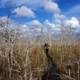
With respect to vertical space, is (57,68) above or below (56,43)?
below

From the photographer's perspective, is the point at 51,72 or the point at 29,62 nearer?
the point at 29,62

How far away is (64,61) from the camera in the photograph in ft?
24.3

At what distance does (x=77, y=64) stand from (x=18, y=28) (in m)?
1.56

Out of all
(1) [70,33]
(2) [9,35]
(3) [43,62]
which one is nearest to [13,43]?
(2) [9,35]

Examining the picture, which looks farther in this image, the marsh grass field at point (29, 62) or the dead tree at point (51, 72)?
the dead tree at point (51, 72)

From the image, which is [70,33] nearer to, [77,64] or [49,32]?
[49,32]

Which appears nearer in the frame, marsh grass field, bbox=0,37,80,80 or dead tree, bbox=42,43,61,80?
marsh grass field, bbox=0,37,80,80

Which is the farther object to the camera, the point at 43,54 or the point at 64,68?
the point at 43,54

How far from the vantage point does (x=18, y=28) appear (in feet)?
24.1

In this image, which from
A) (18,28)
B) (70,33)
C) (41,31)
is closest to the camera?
(18,28)

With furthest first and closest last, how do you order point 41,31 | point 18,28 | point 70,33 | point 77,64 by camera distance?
point 41,31, point 70,33, point 18,28, point 77,64

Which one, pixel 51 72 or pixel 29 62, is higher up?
pixel 29 62

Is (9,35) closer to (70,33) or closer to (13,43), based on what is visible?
(13,43)

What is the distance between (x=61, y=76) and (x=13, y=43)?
49.5 inches
